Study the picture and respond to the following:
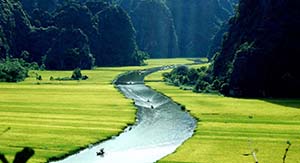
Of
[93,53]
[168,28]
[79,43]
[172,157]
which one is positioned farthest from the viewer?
[168,28]

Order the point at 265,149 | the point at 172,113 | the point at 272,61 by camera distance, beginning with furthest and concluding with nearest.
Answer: the point at 272,61 < the point at 172,113 < the point at 265,149

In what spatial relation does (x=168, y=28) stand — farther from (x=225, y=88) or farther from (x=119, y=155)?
(x=119, y=155)

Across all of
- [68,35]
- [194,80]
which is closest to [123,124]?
[194,80]

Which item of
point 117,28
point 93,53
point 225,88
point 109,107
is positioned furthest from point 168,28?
point 109,107

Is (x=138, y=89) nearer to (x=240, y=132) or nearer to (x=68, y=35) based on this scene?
(x=240, y=132)

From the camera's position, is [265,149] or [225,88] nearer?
[265,149]

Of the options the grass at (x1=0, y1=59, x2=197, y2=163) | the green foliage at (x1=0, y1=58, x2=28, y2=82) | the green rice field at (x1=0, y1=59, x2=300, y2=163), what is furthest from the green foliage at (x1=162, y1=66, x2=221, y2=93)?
the green foliage at (x1=0, y1=58, x2=28, y2=82)
